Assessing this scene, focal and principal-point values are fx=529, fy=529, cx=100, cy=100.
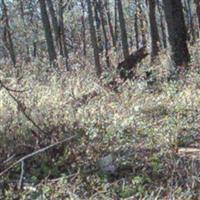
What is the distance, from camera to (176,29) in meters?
10.4

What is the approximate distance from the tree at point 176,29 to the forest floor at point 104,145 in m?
1.64

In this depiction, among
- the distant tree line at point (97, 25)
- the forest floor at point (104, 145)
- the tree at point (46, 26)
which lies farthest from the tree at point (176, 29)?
the tree at point (46, 26)

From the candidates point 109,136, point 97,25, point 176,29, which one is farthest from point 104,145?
point 97,25

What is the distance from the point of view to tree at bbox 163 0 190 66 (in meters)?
10.2

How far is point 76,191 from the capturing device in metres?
4.75

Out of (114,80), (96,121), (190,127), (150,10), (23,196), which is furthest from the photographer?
(150,10)

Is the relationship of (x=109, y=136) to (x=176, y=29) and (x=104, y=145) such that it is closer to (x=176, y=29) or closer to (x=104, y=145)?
(x=104, y=145)

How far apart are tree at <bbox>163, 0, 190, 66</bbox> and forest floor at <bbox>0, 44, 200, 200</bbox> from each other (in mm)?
1642

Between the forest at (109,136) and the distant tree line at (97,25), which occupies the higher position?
the distant tree line at (97,25)

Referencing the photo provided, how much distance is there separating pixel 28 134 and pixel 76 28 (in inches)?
1506

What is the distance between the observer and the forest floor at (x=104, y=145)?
4.73 meters

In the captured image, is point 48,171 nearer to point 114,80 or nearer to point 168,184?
point 168,184

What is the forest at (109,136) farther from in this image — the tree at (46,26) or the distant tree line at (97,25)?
the tree at (46,26)

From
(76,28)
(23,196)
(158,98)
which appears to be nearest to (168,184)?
(23,196)
